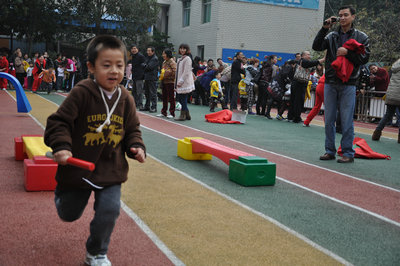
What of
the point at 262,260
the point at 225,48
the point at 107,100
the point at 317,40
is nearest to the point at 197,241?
the point at 262,260

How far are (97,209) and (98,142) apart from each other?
0.43m

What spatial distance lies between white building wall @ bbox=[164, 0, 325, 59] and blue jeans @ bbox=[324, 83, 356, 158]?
24.2 m

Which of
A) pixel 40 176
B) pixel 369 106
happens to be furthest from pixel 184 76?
pixel 40 176

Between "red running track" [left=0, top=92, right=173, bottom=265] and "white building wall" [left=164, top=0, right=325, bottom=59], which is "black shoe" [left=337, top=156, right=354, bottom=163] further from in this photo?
"white building wall" [left=164, top=0, right=325, bottom=59]

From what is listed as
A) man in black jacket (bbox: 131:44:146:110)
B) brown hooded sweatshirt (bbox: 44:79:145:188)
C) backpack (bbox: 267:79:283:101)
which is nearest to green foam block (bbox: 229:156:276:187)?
brown hooded sweatshirt (bbox: 44:79:145:188)

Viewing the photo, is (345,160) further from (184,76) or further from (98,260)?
(184,76)

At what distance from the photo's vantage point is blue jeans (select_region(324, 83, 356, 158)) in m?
7.87

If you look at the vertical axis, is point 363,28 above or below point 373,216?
above

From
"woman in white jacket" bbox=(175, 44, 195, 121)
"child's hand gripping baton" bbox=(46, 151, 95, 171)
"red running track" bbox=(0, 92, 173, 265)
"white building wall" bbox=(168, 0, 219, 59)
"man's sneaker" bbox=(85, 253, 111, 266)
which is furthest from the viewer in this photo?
"white building wall" bbox=(168, 0, 219, 59)

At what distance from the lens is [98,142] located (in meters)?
3.04

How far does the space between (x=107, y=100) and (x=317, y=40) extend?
5726mm

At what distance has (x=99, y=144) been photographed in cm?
304

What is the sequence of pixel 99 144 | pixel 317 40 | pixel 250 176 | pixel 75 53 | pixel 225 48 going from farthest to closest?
pixel 75 53, pixel 225 48, pixel 317 40, pixel 250 176, pixel 99 144

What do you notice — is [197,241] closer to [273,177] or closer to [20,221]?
[20,221]
